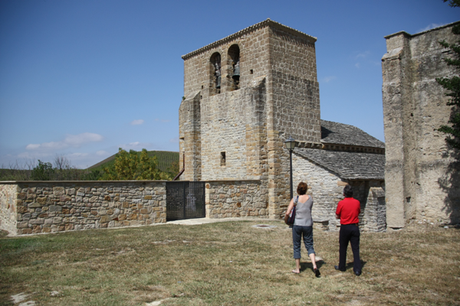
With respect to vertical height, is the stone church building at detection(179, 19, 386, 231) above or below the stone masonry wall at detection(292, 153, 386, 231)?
above

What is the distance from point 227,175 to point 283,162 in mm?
3111

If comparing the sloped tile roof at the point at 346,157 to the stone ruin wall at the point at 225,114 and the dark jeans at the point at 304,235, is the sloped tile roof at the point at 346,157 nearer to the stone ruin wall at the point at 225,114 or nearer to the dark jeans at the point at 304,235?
the stone ruin wall at the point at 225,114

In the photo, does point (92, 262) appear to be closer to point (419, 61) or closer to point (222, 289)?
point (222, 289)

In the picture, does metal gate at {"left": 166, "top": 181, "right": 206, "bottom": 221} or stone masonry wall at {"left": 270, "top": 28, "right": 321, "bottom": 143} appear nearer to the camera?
metal gate at {"left": 166, "top": 181, "right": 206, "bottom": 221}

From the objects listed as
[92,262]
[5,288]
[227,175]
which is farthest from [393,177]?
[5,288]

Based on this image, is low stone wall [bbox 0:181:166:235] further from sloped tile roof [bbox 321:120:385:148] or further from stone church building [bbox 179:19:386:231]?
sloped tile roof [bbox 321:120:385:148]

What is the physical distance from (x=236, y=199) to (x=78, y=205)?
6.90m

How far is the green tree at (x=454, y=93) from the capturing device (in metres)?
10.8

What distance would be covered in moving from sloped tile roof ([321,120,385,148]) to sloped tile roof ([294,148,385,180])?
2.82ft

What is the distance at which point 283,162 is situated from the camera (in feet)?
56.2

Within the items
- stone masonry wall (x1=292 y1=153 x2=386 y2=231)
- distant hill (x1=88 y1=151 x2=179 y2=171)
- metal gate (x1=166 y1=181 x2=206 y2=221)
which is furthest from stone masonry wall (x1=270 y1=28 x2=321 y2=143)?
distant hill (x1=88 y1=151 x2=179 y2=171)

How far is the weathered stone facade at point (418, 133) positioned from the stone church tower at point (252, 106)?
545cm

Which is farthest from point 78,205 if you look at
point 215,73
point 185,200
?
point 215,73

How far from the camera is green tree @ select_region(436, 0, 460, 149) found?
10.8m
